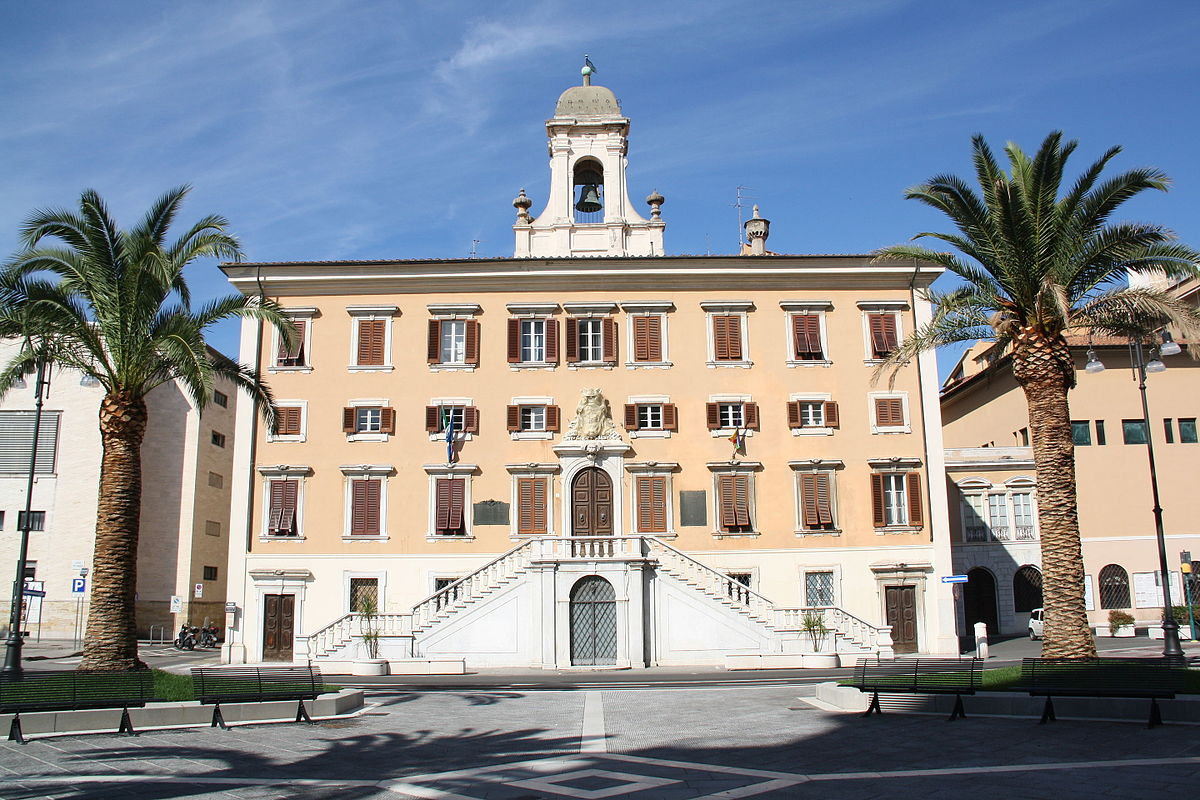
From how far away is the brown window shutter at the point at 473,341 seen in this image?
35.8 meters

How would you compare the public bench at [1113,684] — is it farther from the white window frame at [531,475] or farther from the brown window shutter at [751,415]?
the white window frame at [531,475]

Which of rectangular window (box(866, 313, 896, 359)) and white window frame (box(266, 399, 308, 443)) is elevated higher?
rectangular window (box(866, 313, 896, 359))

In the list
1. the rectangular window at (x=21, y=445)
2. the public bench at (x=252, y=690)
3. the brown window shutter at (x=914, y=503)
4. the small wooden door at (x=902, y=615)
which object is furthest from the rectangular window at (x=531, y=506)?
the rectangular window at (x=21, y=445)

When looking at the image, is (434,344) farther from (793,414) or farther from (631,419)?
(793,414)

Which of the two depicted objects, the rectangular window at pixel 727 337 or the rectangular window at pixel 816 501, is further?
the rectangular window at pixel 727 337

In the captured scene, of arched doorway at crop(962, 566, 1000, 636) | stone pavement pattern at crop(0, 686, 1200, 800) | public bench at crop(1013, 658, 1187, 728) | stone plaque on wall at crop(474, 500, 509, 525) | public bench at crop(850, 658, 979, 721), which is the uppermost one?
stone plaque on wall at crop(474, 500, 509, 525)

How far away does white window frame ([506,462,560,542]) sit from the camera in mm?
34469

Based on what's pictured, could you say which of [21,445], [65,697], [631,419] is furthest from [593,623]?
[21,445]

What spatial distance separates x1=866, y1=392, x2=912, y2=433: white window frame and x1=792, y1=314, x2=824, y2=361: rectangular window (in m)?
2.25

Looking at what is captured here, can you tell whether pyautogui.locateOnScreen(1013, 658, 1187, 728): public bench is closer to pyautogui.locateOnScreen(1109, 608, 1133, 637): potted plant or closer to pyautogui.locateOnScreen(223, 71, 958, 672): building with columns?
pyautogui.locateOnScreen(223, 71, 958, 672): building with columns

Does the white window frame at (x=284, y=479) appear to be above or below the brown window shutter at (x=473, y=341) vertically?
below

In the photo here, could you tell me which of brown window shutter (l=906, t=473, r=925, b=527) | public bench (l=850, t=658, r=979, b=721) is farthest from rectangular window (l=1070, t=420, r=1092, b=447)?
public bench (l=850, t=658, r=979, b=721)

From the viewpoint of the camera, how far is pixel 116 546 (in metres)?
20.4

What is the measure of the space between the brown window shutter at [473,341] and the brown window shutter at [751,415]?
958 cm
